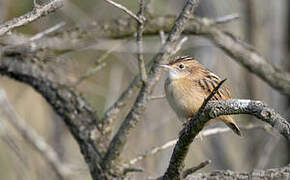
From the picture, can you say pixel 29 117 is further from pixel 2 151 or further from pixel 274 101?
pixel 274 101

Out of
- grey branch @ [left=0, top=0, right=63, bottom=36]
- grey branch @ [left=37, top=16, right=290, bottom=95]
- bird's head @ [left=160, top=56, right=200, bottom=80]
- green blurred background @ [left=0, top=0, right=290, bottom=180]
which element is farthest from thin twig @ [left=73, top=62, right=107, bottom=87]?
grey branch @ [left=0, top=0, right=63, bottom=36]

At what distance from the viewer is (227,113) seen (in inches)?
109

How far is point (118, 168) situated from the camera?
3924 mm

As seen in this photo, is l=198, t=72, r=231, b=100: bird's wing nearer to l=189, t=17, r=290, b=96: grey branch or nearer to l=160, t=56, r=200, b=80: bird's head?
l=160, t=56, r=200, b=80: bird's head

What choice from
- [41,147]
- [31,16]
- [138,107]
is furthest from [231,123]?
[41,147]

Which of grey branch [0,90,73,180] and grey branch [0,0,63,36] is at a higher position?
grey branch [0,0,63,36]

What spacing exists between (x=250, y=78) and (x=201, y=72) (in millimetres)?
2559

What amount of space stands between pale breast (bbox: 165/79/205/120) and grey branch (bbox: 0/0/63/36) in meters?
1.43

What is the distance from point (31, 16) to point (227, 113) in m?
1.14

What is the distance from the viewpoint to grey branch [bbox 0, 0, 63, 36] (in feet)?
8.91

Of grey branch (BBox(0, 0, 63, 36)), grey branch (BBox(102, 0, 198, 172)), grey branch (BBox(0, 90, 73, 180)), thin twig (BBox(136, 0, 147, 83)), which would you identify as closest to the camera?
grey branch (BBox(0, 0, 63, 36))

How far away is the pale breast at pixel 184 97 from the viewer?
393cm

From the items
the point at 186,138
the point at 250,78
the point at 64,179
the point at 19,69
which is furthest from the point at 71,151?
the point at 186,138

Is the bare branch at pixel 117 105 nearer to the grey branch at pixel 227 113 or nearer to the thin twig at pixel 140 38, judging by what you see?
the thin twig at pixel 140 38
